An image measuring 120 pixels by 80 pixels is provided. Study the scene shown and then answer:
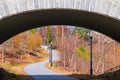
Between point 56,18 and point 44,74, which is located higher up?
point 56,18

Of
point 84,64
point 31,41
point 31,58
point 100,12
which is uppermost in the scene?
point 100,12

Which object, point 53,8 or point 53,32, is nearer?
point 53,8

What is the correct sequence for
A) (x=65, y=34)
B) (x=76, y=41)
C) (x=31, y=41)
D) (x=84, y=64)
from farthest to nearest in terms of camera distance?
(x=31, y=41), (x=65, y=34), (x=76, y=41), (x=84, y=64)

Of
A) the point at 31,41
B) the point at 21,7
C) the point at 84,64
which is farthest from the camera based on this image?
Answer: the point at 31,41

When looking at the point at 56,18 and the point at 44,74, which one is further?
the point at 44,74

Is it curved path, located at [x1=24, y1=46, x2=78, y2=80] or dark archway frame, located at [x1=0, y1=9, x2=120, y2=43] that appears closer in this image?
dark archway frame, located at [x1=0, y1=9, x2=120, y2=43]

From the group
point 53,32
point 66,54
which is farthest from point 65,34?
point 53,32

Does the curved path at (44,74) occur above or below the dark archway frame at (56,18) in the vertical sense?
below

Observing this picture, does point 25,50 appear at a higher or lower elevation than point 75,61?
lower

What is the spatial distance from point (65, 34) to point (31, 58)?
412 inches

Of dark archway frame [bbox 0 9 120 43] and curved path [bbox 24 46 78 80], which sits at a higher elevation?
dark archway frame [bbox 0 9 120 43]

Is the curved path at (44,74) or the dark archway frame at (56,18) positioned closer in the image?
the dark archway frame at (56,18)

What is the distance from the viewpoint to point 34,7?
5.86 m

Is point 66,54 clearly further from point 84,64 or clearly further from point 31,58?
point 31,58
